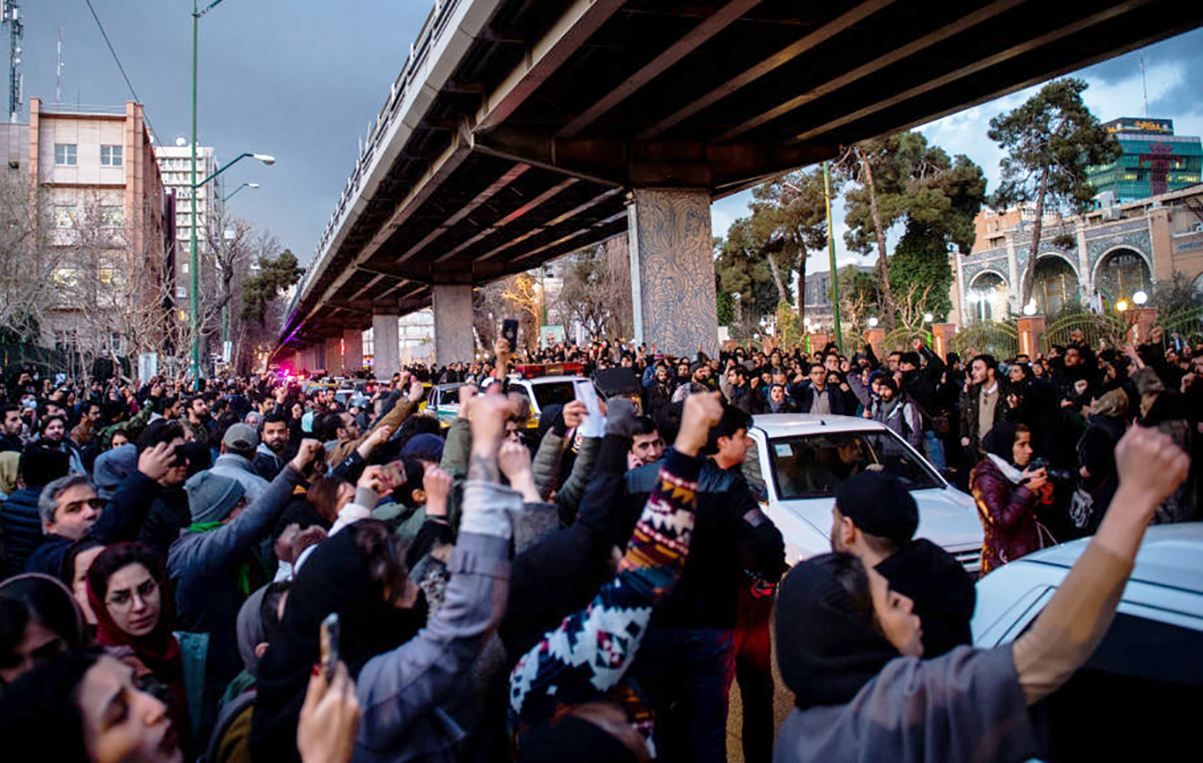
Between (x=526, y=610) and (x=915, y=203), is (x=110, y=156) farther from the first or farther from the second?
(x=526, y=610)

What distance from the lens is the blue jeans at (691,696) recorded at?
119 inches

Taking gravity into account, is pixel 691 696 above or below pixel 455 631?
below

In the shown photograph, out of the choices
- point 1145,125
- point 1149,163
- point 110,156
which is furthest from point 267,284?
point 1145,125

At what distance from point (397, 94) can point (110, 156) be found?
51.5 m

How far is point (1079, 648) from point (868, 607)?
17.7 inches

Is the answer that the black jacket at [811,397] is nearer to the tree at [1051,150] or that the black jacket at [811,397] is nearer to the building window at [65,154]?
the tree at [1051,150]

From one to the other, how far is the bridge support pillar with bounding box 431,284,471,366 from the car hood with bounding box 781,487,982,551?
35.8 metres

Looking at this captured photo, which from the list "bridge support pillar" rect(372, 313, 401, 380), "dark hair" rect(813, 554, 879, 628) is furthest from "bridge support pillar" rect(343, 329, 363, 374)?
"dark hair" rect(813, 554, 879, 628)

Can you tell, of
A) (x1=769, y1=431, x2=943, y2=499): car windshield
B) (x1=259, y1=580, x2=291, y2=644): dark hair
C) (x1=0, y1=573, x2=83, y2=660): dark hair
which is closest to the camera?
(x1=0, y1=573, x2=83, y2=660): dark hair

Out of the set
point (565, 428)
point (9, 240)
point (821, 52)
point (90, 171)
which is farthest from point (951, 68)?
point (90, 171)

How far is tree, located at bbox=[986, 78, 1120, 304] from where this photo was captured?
124ft

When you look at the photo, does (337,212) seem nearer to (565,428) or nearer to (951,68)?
(951,68)

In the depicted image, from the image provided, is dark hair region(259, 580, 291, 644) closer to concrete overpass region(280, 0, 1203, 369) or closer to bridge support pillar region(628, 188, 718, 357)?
concrete overpass region(280, 0, 1203, 369)

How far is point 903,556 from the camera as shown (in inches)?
100
